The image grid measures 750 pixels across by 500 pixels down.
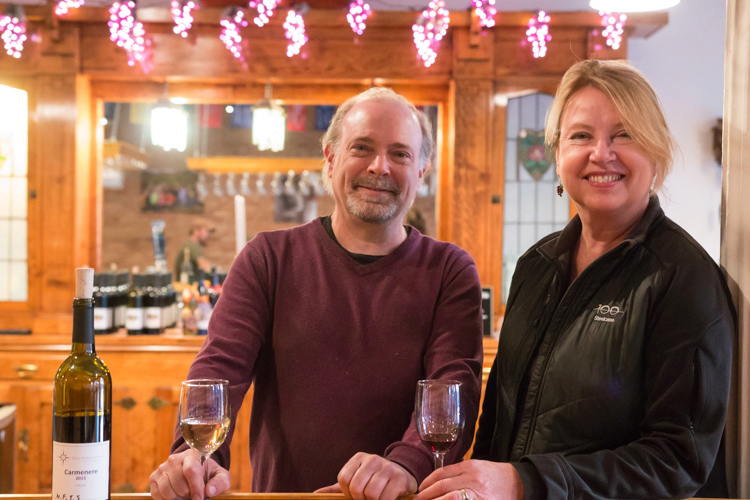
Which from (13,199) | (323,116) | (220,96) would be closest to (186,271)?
(13,199)

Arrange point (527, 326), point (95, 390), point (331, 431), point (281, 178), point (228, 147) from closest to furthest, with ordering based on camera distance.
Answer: point (95, 390), point (527, 326), point (331, 431), point (281, 178), point (228, 147)

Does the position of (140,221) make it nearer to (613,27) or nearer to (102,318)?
(102,318)

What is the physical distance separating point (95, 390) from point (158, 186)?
5.99 metres

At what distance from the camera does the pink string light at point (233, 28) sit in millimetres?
3314

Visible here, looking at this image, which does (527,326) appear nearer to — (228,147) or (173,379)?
(173,379)

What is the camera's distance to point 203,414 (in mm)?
1054

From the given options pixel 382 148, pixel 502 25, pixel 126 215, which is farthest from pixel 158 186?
pixel 382 148

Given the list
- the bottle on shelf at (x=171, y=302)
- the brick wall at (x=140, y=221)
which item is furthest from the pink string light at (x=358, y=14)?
the brick wall at (x=140, y=221)

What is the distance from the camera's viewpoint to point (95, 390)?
105 cm

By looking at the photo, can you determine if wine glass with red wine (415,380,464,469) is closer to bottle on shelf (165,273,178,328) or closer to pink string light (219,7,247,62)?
bottle on shelf (165,273,178,328)

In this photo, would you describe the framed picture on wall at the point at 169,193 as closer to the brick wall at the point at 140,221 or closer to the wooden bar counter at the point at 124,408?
the brick wall at the point at 140,221

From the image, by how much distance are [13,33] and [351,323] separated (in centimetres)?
286

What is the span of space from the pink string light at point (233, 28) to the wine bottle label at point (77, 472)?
2748 millimetres

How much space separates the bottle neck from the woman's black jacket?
0.71m
